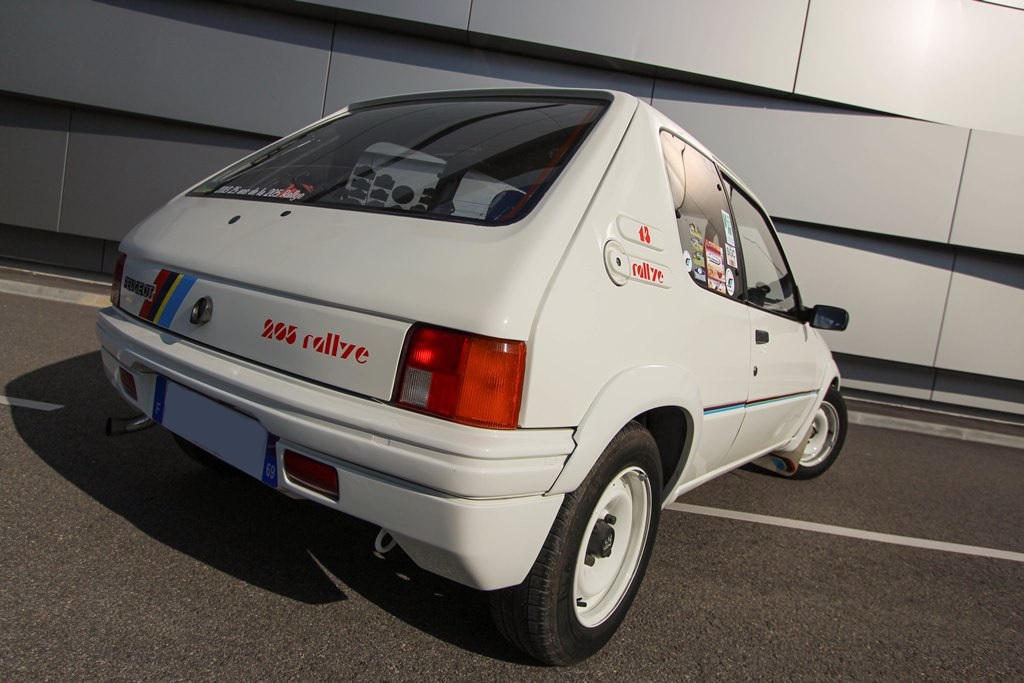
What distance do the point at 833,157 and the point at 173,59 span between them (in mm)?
7307

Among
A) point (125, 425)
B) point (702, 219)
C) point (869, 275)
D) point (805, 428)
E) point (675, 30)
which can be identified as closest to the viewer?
point (125, 425)

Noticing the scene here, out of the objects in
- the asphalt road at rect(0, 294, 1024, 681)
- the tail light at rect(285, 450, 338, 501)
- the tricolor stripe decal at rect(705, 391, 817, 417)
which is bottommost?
the asphalt road at rect(0, 294, 1024, 681)

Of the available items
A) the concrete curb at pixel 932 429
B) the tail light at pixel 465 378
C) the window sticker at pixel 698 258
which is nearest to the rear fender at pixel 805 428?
the window sticker at pixel 698 258

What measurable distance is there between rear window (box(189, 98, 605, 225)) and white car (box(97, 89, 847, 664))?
0.01 m

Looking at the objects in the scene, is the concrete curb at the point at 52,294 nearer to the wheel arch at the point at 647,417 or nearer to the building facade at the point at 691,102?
the building facade at the point at 691,102

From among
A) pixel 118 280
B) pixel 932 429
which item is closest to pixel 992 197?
pixel 932 429

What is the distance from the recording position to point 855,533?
12.0 ft

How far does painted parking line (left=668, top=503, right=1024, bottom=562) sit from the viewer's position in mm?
3594

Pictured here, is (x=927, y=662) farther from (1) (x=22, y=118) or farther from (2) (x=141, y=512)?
(1) (x=22, y=118)

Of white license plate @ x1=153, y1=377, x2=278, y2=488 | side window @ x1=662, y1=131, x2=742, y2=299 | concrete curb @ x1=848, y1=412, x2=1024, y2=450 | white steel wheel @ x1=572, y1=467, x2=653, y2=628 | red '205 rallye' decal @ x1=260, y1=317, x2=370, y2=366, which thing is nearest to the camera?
red '205 rallye' decal @ x1=260, y1=317, x2=370, y2=366

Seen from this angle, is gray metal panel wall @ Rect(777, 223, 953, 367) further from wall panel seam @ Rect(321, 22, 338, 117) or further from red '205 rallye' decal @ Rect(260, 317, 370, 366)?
red '205 rallye' decal @ Rect(260, 317, 370, 366)

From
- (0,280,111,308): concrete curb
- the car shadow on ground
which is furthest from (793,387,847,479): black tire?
(0,280,111,308): concrete curb

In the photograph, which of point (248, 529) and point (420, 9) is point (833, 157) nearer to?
point (420, 9)

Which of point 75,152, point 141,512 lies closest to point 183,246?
point 141,512
